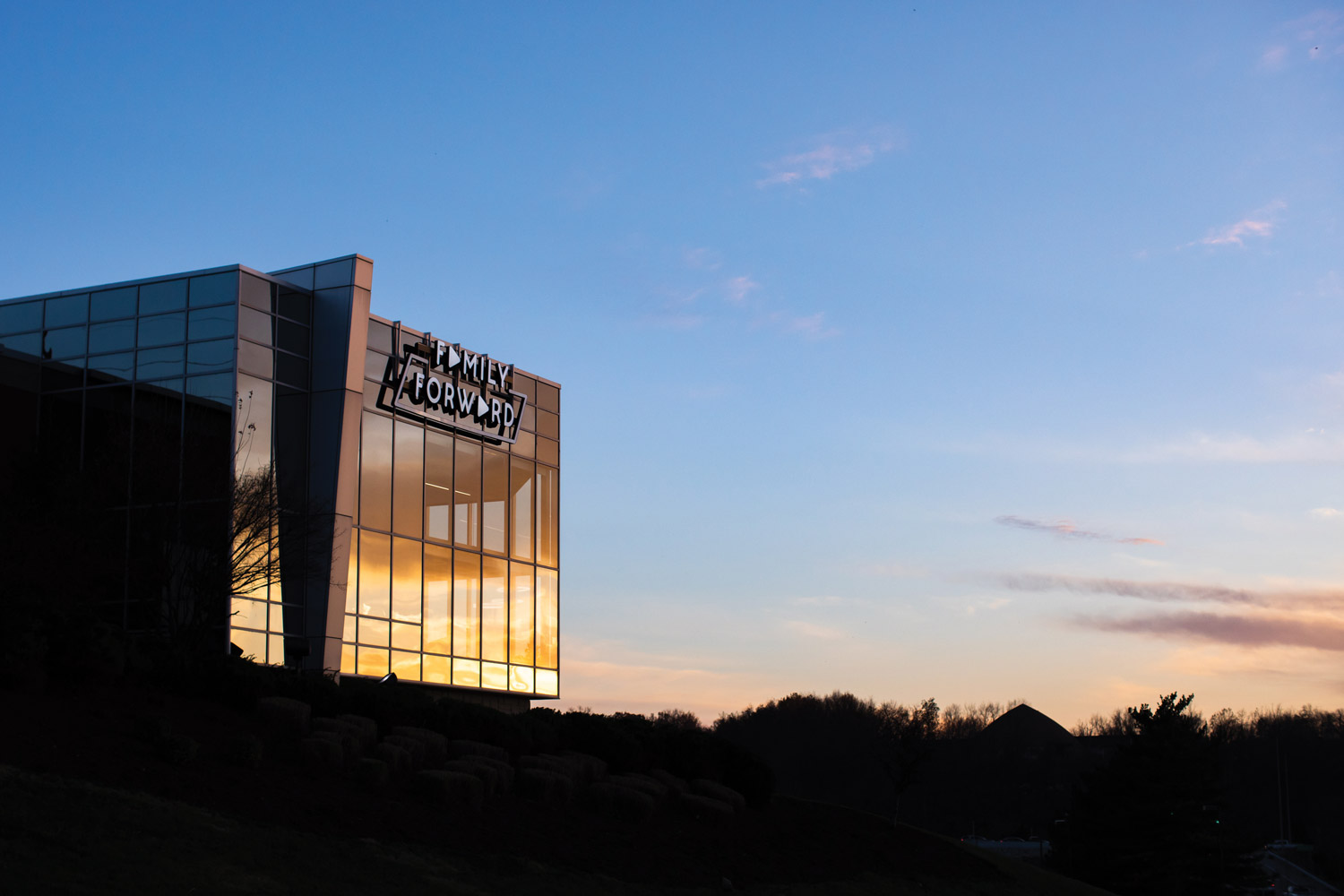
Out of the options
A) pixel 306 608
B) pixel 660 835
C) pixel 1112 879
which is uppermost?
pixel 306 608

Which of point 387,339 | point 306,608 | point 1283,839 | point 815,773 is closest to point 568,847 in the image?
point 306,608

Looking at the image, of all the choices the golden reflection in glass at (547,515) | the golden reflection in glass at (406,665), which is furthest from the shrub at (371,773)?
the golden reflection in glass at (547,515)

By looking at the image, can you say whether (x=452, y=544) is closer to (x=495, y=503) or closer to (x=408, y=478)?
(x=495, y=503)

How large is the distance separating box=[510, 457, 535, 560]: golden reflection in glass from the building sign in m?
0.98

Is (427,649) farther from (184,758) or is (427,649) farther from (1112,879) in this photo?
(1112,879)

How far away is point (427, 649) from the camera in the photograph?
31.7 meters

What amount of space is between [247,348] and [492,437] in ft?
27.1

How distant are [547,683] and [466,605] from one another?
422cm

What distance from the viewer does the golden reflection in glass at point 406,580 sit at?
31.0 metres

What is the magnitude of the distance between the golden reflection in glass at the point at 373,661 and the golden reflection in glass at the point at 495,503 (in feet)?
16.0

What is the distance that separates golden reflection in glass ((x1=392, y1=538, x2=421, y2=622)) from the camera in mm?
30984

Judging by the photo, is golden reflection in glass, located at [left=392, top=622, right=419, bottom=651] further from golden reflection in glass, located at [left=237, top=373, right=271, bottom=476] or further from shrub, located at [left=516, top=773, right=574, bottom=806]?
shrub, located at [left=516, top=773, right=574, bottom=806]

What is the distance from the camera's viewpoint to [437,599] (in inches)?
1270

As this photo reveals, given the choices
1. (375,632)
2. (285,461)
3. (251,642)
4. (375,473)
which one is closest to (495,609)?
(375,632)
